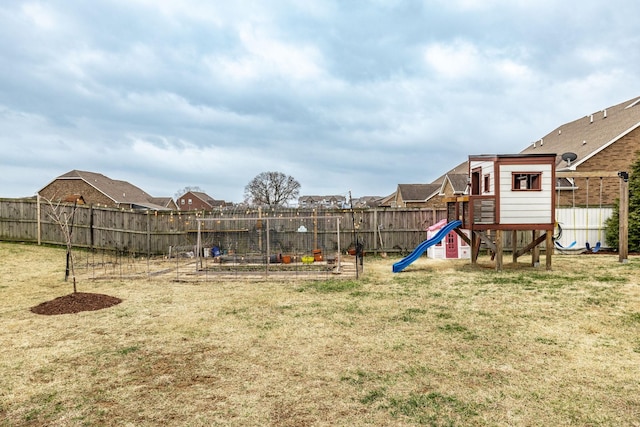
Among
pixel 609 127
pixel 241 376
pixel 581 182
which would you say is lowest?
pixel 241 376

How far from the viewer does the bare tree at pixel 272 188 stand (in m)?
66.5

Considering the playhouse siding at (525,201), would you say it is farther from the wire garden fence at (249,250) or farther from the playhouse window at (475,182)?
the wire garden fence at (249,250)

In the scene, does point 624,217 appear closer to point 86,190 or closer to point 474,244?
point 474,244

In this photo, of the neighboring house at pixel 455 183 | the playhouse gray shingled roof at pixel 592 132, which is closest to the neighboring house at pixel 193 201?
the neighboring house at pixel 455 183

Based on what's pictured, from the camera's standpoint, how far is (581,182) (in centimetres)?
2306

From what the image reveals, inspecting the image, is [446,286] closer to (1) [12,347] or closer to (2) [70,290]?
(1) [12,347]

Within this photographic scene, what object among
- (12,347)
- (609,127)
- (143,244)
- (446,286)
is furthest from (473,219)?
(609,127)

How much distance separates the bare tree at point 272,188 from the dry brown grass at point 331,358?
56.1 meters

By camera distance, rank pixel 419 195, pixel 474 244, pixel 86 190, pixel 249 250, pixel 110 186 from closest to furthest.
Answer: pixel 474 244 < pixel 249 250 < pixel 86 190 < pixel 110 186 < pixel 419 195

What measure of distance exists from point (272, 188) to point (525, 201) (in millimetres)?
56116

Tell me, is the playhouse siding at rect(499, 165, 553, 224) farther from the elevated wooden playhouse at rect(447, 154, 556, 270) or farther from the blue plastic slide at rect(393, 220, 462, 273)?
the blue plastic slide at rect(393, 220, 462, 273)

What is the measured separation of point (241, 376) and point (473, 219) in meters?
11.3

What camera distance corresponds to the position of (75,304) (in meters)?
8.87

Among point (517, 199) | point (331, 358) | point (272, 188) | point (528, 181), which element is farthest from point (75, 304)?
point (272, 188)
